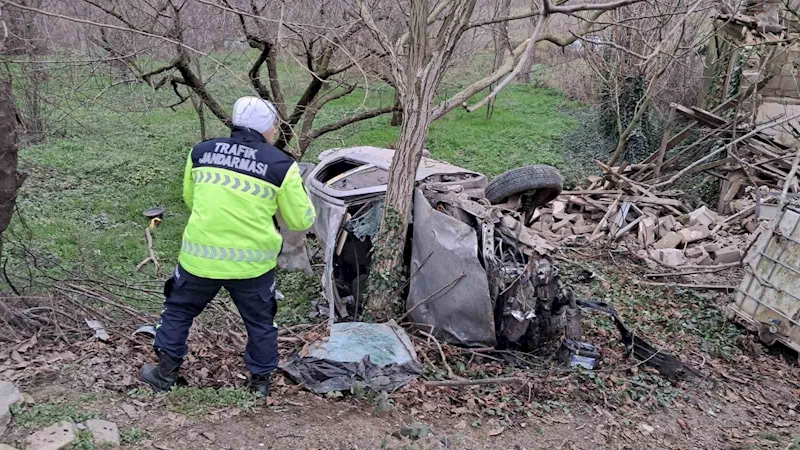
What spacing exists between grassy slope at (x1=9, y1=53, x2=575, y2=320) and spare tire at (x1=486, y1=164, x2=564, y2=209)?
2.46m

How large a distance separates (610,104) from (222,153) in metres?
13.2

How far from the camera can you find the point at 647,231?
855 cm

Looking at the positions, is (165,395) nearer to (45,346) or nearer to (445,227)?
(45,346)

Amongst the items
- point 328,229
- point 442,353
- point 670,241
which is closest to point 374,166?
point 328,229

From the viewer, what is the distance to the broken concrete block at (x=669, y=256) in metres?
7.63

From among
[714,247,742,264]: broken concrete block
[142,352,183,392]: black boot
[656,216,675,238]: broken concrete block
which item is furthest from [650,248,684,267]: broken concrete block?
[142,352,183,392]: black boot

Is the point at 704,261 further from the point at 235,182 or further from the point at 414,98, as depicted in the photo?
the point at 235,182

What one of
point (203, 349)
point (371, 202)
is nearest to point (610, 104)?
point (371, 202)

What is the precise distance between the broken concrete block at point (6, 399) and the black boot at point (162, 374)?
0.71 m

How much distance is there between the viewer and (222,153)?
3.66 metres

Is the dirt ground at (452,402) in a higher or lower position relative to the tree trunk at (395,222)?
lower

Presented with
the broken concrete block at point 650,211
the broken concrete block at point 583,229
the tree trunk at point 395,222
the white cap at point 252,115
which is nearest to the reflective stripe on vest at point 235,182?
the white cap at point 252,115

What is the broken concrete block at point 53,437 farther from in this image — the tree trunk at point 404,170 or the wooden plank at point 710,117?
the wooden plank at point 710,117

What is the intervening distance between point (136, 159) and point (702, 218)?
32.8ft
